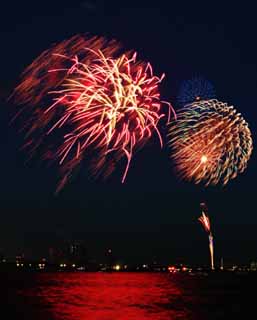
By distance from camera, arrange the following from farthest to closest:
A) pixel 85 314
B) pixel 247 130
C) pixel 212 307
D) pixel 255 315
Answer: pixel 212 307 < pixel 247 130 < pixel 255 315 < pixel 85 314

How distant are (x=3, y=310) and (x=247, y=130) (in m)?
21.7

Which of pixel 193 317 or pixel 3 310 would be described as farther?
pixel 3 310

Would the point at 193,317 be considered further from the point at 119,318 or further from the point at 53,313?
the point at 53,313

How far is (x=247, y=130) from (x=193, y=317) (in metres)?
14.4

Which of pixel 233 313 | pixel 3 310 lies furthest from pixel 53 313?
pixel 233 313

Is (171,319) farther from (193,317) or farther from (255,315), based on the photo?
(255,315)

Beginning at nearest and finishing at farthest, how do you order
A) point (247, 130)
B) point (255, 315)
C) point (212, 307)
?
point (255, 315) < point (247, 130) < point (212, 307)

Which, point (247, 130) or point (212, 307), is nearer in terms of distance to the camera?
point (247, 130)

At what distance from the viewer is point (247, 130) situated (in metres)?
42.1

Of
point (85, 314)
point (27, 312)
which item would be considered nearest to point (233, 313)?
point (85, 314)

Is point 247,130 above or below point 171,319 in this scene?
above

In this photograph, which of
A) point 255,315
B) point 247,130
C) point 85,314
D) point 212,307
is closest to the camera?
point 85,314

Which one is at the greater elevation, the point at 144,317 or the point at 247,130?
the point at 247,130

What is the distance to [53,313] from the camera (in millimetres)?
36312
